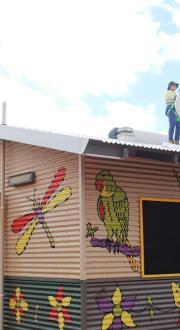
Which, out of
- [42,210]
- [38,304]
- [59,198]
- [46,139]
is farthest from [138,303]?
[46,139]

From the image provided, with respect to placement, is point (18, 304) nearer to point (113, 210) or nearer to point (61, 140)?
point (113, 210)

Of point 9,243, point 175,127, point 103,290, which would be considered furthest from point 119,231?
point 175,127

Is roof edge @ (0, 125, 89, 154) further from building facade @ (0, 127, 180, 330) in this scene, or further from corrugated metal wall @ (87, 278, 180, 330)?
corrugated metal wall @ (87, 278, 180, 330)

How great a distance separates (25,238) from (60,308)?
1825mm

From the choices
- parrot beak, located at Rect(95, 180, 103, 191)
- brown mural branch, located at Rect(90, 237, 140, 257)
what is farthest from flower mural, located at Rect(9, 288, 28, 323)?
parrot beak, located at Rect(95, 180, 103, 191)

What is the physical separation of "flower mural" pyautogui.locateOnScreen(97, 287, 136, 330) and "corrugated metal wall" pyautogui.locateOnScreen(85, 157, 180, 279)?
39cm

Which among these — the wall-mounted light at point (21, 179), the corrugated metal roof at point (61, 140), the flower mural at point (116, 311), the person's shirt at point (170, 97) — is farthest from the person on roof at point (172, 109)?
the flower mural at point (116, 311)

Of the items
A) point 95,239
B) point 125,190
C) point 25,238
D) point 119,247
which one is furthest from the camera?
point 25,238

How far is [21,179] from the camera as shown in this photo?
10.9m

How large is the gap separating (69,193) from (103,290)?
172 cm

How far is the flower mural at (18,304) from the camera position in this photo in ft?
34.7

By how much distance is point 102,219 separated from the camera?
9164mm

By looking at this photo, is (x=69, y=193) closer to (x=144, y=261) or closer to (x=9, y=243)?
(x=144, y=261)

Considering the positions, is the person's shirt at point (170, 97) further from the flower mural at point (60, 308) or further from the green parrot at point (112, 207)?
the flower mural at point (60, 308)
